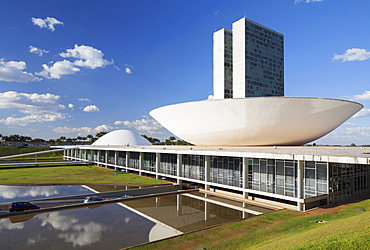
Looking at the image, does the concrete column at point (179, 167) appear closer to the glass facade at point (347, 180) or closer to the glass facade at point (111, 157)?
the glass facade at point (347, 180)

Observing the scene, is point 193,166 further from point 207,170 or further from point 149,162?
point 149,162

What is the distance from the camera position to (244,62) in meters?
81.2

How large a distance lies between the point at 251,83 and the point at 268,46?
18.2m

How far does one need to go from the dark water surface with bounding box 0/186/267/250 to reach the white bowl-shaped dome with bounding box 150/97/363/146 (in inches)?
416

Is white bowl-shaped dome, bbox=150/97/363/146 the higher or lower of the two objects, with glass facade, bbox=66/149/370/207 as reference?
higher

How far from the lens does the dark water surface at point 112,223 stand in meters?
12.8

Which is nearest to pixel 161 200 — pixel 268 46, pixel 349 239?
pixel 349 239

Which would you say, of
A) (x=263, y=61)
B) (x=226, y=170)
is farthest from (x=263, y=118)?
(x=263, y=61)

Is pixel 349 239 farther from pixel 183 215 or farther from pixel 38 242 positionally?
pixel 38 242

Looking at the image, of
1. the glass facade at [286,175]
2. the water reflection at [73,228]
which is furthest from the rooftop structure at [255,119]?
the water reflection at [73,228]

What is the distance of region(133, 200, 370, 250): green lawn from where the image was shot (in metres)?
8.22

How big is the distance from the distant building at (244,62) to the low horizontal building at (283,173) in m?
56.3

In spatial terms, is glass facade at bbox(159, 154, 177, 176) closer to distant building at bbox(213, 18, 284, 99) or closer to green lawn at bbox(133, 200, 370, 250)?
green lawn at bbox(133, 200, 370, 250)

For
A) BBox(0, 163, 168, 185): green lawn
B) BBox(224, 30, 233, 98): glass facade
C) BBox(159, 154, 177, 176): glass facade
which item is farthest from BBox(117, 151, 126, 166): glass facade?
BBox(224, 30, 233, 98): glass facade
